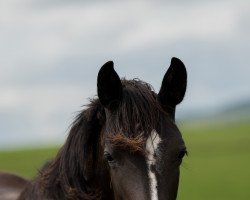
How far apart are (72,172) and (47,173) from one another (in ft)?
0.97

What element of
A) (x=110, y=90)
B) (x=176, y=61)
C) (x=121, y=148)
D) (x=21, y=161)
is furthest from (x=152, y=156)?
(x=21, y=161)

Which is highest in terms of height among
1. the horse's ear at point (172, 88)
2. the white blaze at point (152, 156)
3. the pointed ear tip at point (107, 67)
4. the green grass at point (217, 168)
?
the pointed ear tip at point (107, 67)

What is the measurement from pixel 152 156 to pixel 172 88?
704 mm

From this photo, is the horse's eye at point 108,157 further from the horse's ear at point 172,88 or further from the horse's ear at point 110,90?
the horse's ear at point 172,88

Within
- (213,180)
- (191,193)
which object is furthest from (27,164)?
(191,193)

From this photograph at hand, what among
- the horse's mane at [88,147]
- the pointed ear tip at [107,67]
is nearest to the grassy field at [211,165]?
the horse's mane at [88,147]

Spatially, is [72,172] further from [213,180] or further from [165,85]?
[213,180]

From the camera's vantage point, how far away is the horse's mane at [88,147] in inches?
211

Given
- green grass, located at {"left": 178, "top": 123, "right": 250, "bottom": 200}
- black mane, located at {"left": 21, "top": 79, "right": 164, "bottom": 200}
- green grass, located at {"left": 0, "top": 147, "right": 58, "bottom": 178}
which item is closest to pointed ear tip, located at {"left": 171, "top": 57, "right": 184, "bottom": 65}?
black mane, located at {"left": 21, "top": 79, "right": 164, "bottom": 200}

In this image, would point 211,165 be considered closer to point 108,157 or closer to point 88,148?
point 88,148

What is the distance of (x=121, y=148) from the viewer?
16.8ft

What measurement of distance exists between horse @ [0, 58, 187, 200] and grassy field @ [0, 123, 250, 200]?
15134 millimetres

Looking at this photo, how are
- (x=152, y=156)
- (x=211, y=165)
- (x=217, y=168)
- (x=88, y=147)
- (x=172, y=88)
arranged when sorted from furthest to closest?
(x=211, y=165) < (x=217, y=168) < (x=88, y=147) < (x=172, y=88) < (x=152, y=156)

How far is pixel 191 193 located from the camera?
97.6ft
